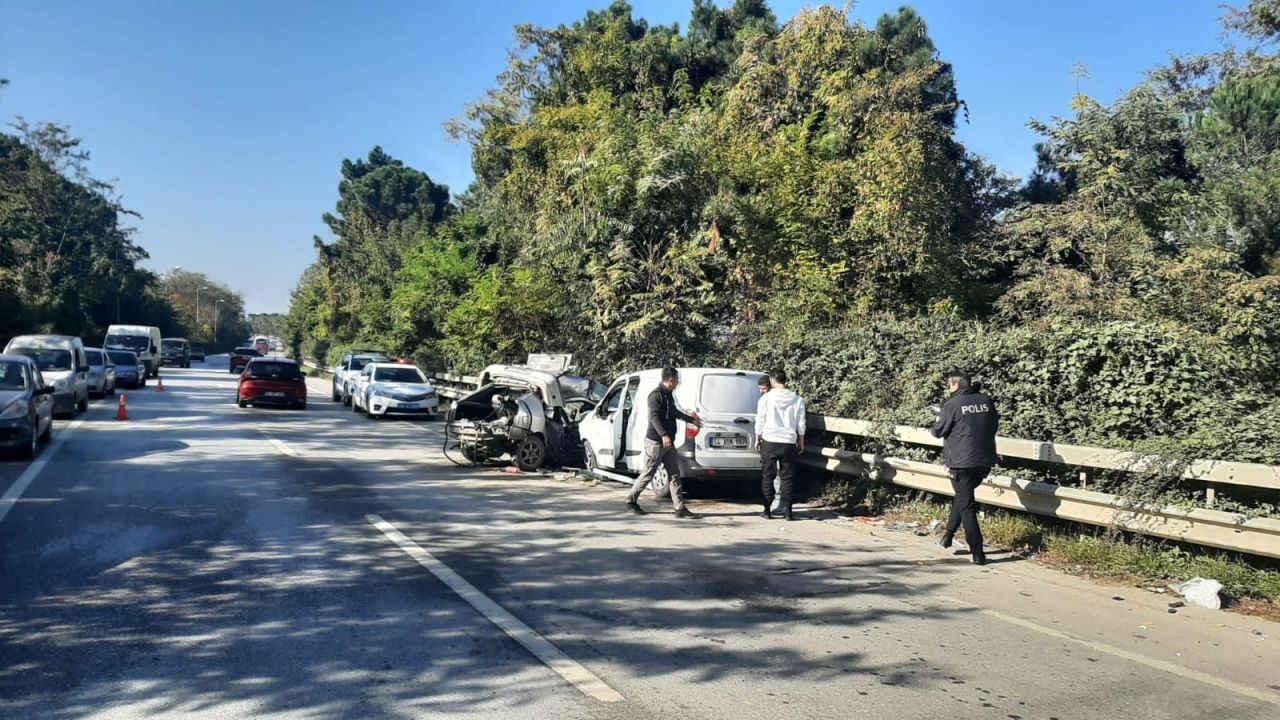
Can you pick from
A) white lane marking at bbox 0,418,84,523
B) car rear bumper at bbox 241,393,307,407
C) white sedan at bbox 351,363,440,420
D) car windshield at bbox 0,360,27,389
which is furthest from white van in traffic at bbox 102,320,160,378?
car windshield at bbox 0,360,27,389

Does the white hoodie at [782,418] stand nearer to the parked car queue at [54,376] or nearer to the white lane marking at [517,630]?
the white lane marking at [517,630]

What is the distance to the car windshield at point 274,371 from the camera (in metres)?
26.3

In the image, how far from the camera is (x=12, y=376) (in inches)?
566

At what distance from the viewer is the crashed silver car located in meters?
14.8

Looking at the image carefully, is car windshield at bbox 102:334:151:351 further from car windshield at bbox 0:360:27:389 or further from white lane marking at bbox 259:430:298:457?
car windshield at bbox 0:360:27:389

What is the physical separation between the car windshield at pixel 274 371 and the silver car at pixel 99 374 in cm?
522

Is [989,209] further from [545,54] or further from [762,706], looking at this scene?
[762,706]

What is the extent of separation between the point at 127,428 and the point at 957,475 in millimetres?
17076

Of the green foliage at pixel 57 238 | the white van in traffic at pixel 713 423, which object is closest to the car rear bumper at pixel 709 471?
the white van in traffic at pixel 713 423

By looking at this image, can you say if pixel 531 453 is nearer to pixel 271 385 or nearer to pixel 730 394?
pixel 730 394

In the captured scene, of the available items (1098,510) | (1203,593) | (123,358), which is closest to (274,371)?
(123,358)

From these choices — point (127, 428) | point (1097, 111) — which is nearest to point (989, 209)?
point (1097, 111)

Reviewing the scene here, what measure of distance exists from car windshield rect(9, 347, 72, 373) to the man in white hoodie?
18815mm

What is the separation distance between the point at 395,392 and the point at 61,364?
7882 mm
